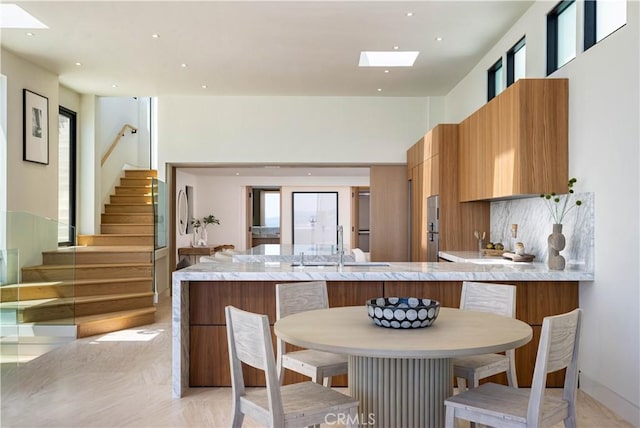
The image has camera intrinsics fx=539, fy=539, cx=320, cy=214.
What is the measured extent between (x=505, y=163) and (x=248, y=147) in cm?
442

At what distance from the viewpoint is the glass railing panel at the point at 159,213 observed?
23.0 feet

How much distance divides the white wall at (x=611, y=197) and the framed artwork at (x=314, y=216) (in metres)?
9.08

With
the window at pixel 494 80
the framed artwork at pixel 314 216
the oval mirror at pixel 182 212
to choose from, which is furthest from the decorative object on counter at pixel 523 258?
the framed artwork at pixel 314 216

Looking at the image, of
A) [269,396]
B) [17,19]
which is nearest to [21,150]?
[17,19]

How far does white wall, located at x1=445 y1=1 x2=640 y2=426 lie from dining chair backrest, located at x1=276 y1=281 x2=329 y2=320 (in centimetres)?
183

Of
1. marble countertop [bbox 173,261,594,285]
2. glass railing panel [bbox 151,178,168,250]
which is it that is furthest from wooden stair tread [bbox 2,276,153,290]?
marble countertop [bbox 173,261,594,285]

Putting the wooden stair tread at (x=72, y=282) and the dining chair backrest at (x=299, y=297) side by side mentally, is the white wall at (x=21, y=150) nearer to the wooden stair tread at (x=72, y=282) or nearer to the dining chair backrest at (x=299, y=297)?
the wooden stair tread at (x=72, y=282)

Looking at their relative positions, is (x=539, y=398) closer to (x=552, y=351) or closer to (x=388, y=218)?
(x=552, y=351)

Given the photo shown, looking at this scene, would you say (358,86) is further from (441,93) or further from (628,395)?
(628,395)

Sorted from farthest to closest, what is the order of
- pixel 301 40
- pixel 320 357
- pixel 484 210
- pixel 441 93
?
1. pixel 441 93
2. pixel 484 210
3. pixel 301 40
4. pixel 320 357

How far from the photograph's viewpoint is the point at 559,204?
4.16 m

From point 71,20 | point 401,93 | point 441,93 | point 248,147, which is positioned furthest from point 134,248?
point 441,93

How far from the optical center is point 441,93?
7.70 m

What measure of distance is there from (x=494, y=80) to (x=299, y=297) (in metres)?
3.91
